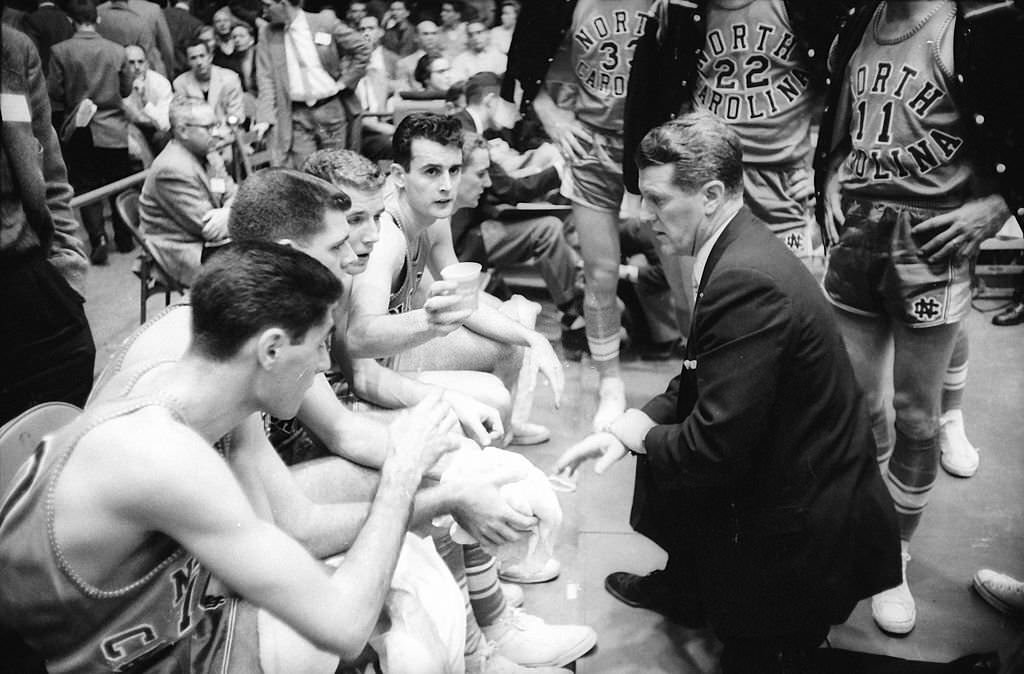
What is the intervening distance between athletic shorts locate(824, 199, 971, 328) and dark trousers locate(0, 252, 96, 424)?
2285mm

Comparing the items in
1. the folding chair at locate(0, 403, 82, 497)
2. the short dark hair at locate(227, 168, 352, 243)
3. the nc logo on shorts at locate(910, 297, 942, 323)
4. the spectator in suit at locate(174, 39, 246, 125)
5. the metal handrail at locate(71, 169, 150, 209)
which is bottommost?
the spectator in suit at locate(174, 39, 246, 125)

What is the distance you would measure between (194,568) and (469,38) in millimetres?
7170

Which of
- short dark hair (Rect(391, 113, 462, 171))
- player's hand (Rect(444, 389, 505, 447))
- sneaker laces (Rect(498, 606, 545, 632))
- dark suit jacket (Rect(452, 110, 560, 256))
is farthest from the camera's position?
dark suit jacket (Rect(452, 110, 560, 256))

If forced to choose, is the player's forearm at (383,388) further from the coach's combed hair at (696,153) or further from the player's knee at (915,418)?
the player's knee at (915,418)

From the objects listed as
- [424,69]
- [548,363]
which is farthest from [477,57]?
[548,363]

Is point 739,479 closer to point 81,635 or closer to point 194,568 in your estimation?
point 194,568

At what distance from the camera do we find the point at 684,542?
2.35 metres

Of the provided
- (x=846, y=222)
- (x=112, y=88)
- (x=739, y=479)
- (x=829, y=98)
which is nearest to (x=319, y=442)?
(x=739, y=479)

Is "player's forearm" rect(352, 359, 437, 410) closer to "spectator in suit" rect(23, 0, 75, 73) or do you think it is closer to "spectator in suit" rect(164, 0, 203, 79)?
"spectator in suit" rect(23, 0, 75, 73)

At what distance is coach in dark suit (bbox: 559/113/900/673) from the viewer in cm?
192

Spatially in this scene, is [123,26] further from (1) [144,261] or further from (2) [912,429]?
(2) [912,429]

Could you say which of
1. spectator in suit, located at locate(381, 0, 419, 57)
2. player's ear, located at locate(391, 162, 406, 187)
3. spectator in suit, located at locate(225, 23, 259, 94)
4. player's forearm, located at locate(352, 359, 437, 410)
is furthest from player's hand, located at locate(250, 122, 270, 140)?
player's forearm, located at locate(352, 359, 437, 410)

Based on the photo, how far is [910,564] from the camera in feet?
9.54

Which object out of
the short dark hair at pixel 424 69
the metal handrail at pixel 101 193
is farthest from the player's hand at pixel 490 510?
the short dark hair at pixel 424 69
